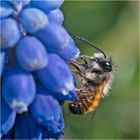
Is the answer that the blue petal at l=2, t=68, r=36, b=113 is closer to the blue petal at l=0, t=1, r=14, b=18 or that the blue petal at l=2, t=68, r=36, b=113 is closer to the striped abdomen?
the blue petal at l=0, t=1, r=14, b=18

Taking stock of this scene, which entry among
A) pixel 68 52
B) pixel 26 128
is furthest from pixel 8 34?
pixel 26 128

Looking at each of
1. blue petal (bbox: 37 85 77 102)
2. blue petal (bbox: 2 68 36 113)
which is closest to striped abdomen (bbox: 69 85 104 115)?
blue petal (bbox: 37 85 77 102)

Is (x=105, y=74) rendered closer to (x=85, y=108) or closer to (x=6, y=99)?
(x=85, y=108)

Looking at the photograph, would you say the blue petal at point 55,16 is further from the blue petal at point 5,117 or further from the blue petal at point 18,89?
the blue petal at point 5,117

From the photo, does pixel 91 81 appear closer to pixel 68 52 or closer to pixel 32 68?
pixel 68 52

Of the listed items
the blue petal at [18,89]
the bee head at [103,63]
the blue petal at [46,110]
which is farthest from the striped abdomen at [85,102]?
the blue petal at [18,89]

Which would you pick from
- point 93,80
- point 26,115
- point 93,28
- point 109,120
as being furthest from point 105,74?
point 93,28
